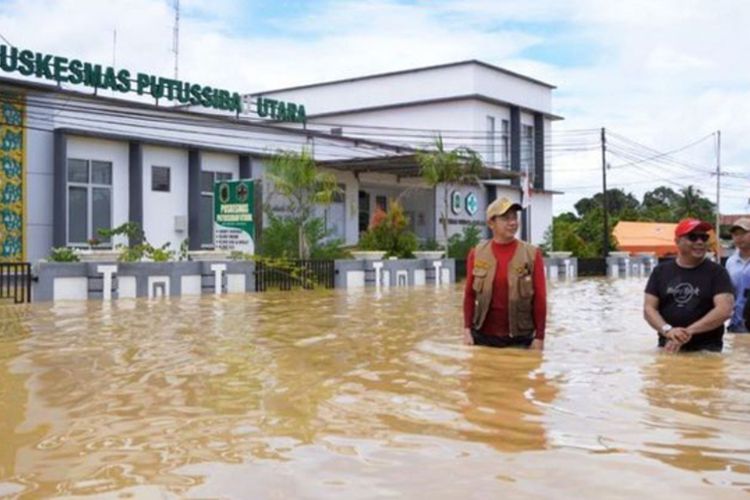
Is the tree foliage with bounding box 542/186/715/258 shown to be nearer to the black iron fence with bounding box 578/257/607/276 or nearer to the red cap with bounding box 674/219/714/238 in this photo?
the black iron fence with bounding box 578/257/607/276

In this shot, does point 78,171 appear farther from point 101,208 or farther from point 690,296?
point 690,296

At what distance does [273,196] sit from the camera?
31.7 metres

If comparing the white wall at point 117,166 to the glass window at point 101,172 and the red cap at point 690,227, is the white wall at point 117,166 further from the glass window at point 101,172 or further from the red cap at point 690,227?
the red cap at point 690,227

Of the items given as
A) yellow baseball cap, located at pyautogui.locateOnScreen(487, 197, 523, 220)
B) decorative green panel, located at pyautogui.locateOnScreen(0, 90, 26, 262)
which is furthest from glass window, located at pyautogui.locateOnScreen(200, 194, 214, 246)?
yellow baseball cap, located at pyautogui.locateOnScreen(487, 197, 523, 220)

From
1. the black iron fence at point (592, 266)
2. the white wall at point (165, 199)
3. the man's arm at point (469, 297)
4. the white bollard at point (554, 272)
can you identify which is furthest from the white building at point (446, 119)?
the man's arm at point (469, 297)

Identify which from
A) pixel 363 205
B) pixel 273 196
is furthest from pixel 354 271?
pixel 363 205

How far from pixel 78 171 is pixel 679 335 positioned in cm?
2288

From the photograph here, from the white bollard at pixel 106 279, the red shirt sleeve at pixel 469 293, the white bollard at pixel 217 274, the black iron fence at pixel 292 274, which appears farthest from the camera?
the black iron fence at pixel 292 274

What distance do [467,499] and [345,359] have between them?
5.07m

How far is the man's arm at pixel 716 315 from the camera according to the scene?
7.09 meters

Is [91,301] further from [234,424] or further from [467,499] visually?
[467,499]

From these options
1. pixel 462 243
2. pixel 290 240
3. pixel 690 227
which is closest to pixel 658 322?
pixel 690 227

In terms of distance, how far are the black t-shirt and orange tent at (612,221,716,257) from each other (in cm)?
4369

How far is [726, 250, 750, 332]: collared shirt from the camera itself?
799 centimetres
